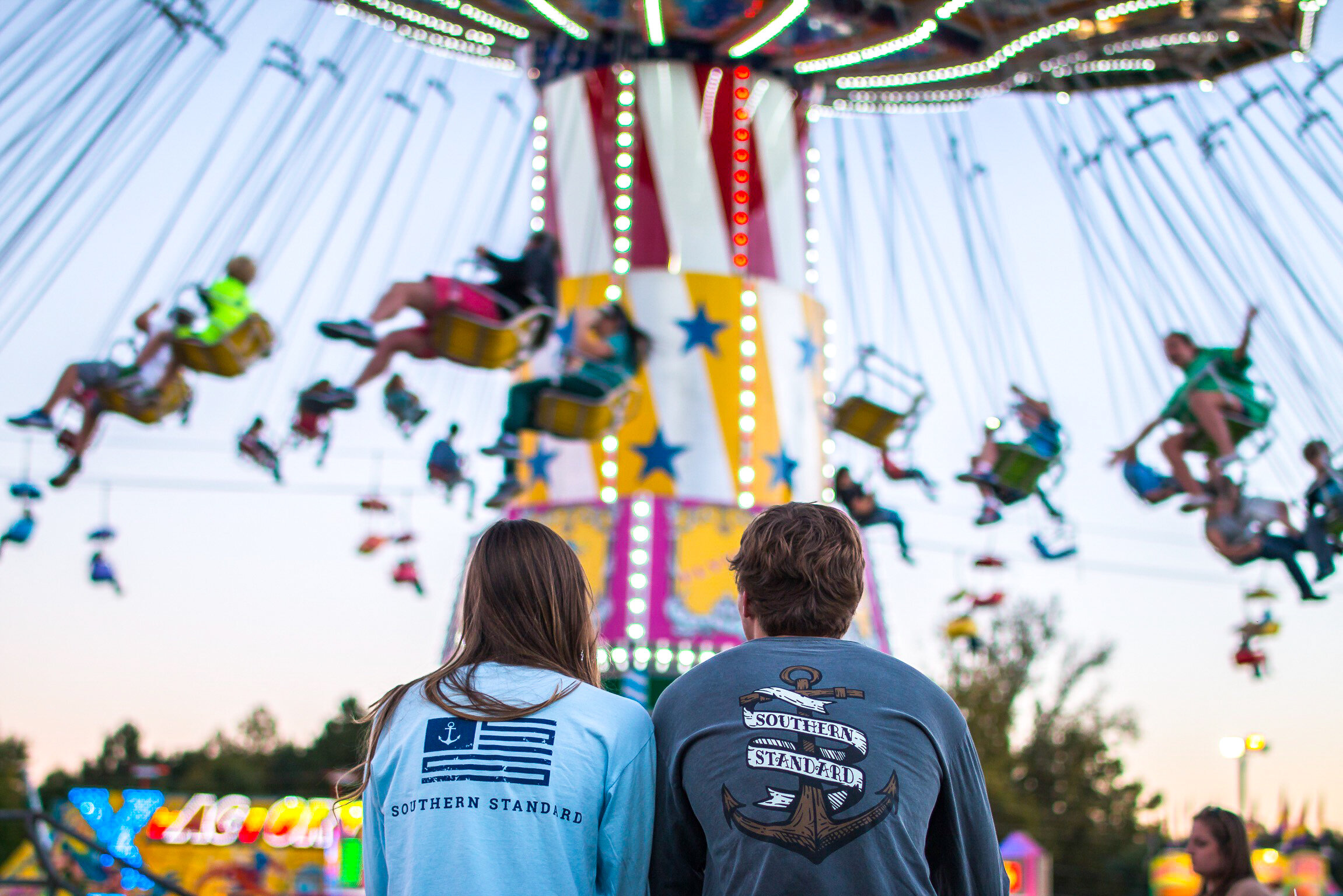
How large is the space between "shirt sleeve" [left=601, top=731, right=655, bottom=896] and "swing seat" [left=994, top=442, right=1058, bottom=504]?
279 inches

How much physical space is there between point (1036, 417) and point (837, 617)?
712 cm

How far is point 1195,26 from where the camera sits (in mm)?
10633

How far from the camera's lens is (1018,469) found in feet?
28.8

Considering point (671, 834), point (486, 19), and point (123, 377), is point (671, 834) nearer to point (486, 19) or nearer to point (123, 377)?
point (123, 377)

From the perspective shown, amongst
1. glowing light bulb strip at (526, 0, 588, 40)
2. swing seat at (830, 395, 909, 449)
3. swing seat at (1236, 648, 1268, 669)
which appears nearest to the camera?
swing seat at (830, 395, 909, 449)

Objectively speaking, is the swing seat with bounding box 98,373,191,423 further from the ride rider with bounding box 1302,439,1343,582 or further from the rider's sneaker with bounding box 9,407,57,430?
the ride rider with bounding box 1302,439,1343,582

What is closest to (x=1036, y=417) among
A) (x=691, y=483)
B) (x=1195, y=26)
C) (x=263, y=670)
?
(x=691, y=483)

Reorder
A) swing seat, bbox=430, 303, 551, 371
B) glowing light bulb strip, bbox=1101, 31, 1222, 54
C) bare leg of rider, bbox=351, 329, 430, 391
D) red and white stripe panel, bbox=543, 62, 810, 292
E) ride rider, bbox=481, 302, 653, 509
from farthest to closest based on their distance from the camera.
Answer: glowing light bulb strip, bbox=1101, 31, 1222, 54 < red and white stripe panel, bbox=543, 62, 810, 292 < ride rider, bbox=481, 302, 653, 509 < bare leg of rider, bbox=351, 329, 430, 391 < swing seat, bbox=430, 303, 551, 371

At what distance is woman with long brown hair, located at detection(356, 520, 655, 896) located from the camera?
185cm

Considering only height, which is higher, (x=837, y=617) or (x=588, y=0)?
(x=588, y=0)

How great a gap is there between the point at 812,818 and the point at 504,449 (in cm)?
719

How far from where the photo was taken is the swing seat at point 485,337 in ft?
25.2

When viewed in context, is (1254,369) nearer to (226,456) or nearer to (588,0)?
(588,0)

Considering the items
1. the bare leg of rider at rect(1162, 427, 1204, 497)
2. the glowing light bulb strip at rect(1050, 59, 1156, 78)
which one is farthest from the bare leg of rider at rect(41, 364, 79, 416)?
the glowing light bulb strip at rect(1050, 59, 1156, 78)
